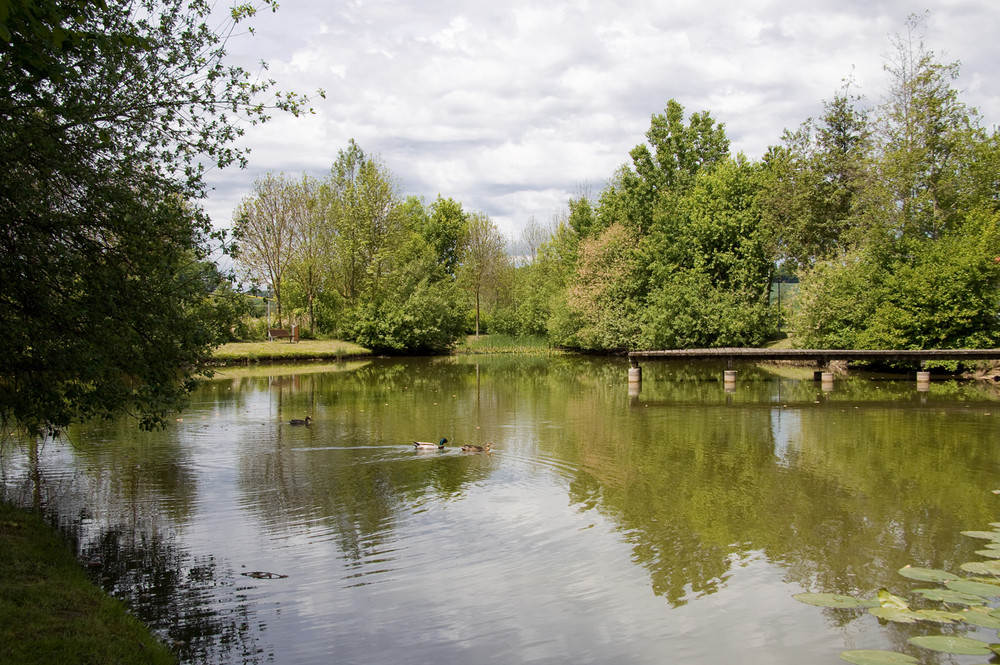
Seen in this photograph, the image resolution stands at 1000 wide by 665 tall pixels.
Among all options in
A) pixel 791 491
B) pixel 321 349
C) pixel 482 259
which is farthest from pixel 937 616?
pixel 482 259

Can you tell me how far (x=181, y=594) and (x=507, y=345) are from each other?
5440 cm

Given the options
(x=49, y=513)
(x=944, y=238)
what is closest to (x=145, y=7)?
(x=49, y=513)

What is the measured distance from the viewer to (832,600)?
7086mm

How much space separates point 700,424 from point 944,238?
18054mm

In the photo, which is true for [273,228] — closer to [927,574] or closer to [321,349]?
[321,349]

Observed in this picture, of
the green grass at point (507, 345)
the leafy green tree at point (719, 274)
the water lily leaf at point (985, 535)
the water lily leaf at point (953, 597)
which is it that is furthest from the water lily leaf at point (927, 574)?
the green grass at point (507, 345)

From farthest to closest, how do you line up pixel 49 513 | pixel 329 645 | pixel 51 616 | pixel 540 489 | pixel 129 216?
pixel 540 489 < pixel 49 513 < pixel 129 216 < pixel 329 645 < pixel 51 616

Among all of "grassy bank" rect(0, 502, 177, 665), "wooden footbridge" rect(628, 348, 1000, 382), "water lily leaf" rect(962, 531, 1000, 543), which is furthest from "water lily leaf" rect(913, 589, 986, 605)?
"wooden footbridge" rect(628, 348, 1000, 382)

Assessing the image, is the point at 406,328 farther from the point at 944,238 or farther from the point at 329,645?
the point at 329,645

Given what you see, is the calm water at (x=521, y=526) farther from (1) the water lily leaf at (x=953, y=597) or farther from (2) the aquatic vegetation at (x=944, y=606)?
(1) the water lily leaf at (x=953, y=597)

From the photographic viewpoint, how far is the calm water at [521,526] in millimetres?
6672

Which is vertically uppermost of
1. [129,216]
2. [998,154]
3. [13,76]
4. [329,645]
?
[998,154]

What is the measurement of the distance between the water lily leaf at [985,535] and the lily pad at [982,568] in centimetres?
109

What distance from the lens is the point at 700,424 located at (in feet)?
62.2
